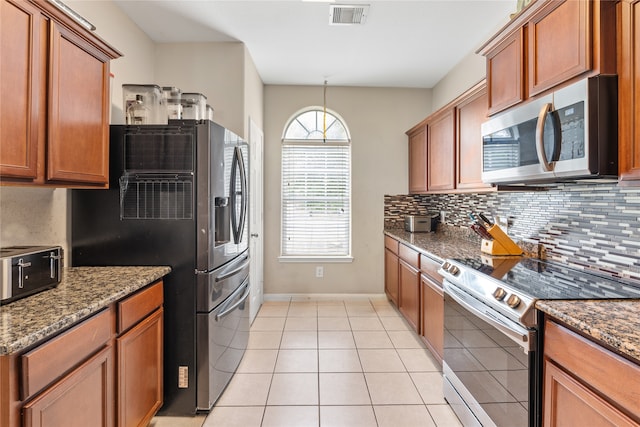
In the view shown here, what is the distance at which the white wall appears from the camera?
1655 mm

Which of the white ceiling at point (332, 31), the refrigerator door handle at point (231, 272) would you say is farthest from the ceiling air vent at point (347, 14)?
the refrigerator door handle at point (231, 272)

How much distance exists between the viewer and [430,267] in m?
2.63

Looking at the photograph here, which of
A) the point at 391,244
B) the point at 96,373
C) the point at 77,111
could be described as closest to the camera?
the point at 96,373

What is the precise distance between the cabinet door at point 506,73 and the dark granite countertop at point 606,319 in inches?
44.0

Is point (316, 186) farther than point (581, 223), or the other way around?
point (316, 186)

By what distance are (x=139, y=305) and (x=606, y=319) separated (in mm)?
1936

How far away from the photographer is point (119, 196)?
6.52 ft

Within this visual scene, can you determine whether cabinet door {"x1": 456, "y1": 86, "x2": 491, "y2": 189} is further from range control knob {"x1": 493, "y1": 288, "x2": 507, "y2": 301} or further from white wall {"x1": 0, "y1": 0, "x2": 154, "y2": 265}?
white wall {"x1": 0, "y1": 0, "x2": 154, "y2": 265}

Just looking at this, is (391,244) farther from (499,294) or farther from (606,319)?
(606,319)

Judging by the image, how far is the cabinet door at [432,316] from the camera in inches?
96.6

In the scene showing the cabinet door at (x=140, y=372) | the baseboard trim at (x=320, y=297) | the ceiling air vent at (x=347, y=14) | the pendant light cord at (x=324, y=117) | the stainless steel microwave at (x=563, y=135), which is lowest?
the baseboard trim at (x=320, y=297)

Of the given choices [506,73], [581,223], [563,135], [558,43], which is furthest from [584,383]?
[506,73]

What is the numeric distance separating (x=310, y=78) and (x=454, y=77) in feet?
5.29

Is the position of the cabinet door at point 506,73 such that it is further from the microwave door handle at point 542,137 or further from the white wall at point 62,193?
the white wall at point 62,193
